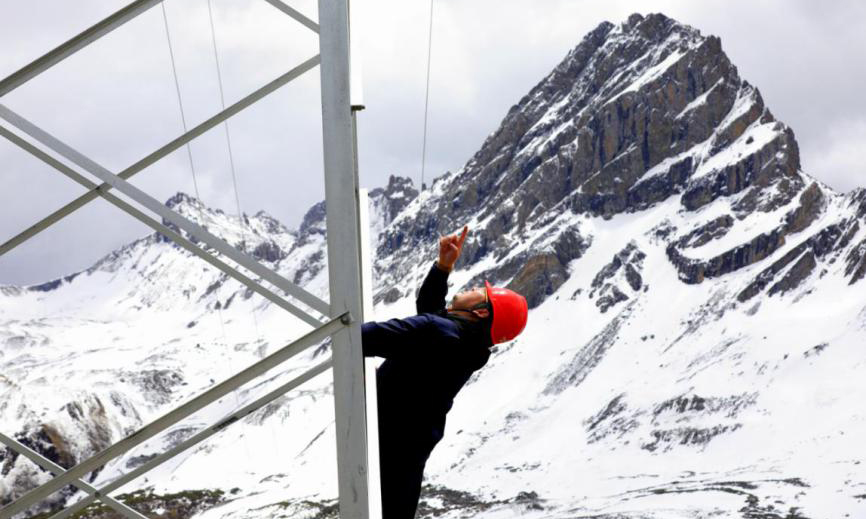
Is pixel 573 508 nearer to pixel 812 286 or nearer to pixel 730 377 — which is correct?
pixel 730 377

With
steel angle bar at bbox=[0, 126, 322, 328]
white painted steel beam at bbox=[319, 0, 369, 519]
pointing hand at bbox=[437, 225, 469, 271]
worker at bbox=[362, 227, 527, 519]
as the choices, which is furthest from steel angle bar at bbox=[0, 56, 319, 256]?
white painted steel beam at bbox=[319, 0, 369, 519]

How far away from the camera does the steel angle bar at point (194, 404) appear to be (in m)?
3.82

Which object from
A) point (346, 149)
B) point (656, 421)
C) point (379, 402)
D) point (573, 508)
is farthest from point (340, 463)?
point (656, 421)

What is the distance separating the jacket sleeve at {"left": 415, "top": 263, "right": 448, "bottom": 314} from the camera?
23.1ft

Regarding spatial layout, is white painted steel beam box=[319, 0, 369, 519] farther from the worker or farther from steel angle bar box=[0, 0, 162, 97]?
steel angle bar box=[0, 0, 162, 97]

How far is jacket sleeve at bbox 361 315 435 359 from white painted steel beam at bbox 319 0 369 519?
760 mm

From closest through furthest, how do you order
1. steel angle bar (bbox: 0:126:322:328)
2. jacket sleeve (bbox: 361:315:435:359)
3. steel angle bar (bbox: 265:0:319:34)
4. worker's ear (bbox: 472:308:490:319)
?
jacket sleeve (bbox: 361:315:435:359) < steel angle bar (bbox: 265:0:319:34) < worker's ear (bbox: 472:308:490:319) < steel angle bar (bbox: 0:126:322:328)

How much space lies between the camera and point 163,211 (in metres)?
5.48

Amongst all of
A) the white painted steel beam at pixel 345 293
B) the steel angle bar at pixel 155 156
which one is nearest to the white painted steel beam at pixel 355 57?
the white painted steel beam at pixel 345 293

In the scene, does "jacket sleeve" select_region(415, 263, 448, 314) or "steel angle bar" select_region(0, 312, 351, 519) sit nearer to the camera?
"steel angle bar" select_region(0, 312, 351, 519)

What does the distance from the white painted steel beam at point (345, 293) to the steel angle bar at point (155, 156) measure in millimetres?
2588

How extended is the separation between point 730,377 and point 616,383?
26551 millimetres

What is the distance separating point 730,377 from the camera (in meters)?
175

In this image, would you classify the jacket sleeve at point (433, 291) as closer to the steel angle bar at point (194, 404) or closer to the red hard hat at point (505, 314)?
the red hard hat at point (505, 314)
